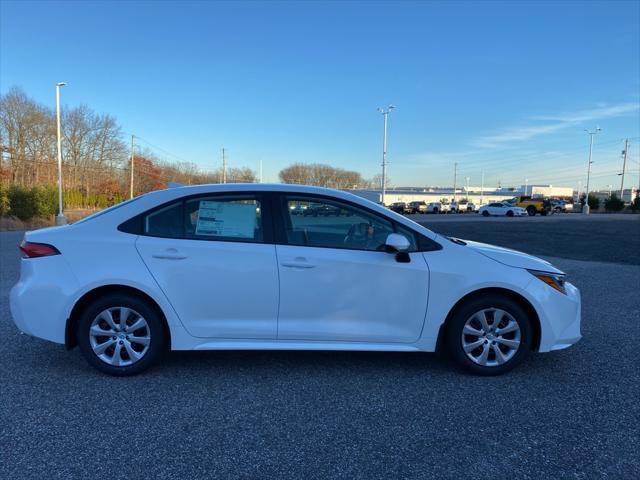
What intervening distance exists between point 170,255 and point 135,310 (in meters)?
0.55

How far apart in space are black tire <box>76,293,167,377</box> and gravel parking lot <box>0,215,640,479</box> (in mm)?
103

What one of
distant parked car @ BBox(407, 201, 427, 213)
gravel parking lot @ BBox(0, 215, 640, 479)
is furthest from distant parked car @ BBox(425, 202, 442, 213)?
gravel parking lot @ BBox(0, 215, 640, 479)

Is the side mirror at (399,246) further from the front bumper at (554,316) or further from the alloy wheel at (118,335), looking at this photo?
the alloy wheel at (118,335)

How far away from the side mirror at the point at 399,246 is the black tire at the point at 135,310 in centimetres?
206

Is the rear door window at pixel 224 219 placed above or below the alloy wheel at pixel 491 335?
above

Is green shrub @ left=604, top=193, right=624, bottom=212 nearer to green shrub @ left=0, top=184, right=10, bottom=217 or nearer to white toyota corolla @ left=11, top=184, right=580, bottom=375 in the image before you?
green shrub @ left=0, top=184, right=10, bottom=217

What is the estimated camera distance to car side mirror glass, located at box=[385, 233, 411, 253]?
142 inches

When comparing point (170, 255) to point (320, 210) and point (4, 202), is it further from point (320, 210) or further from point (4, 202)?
point (4, 202)

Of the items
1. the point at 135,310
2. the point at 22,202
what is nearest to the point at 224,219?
the point at 135,310

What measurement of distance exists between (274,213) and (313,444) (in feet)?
6.23

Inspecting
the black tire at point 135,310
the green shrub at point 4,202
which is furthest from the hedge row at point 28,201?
the black tire at point 135,310

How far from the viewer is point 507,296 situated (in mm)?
3818

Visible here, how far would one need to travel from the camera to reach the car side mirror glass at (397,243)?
11.9 feet

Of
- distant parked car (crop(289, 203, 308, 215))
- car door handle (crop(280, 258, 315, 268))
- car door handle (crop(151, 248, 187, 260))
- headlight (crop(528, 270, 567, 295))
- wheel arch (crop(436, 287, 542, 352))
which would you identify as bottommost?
wheel arch (crop(436, 287, 542, 352))
